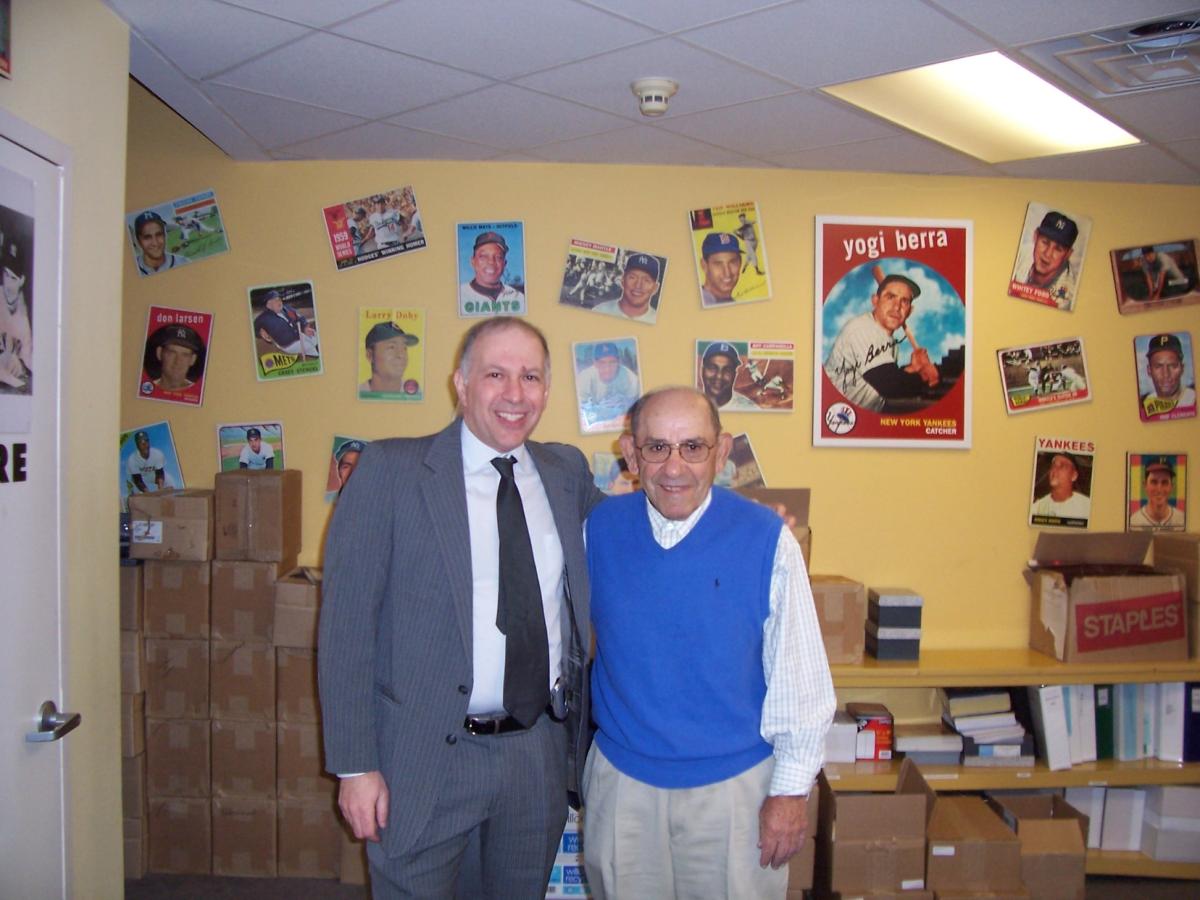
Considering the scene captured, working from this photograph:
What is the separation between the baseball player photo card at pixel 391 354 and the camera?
335 centimetres

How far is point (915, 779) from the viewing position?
2936 millimetres

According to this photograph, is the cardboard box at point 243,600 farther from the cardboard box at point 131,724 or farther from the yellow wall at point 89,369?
the yellow wall at point 89,369

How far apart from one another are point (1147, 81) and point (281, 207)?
2858 millimetres

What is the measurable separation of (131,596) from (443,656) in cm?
193

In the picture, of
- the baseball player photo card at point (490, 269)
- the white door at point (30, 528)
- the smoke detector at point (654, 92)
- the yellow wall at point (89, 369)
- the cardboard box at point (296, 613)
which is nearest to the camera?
the white door at point (30, 528)

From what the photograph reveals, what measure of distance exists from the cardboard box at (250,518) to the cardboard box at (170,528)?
0.18 ft

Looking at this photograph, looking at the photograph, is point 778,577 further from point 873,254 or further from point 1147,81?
point 873,254

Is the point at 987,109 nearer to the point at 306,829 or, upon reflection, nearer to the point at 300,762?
the point at 300,762

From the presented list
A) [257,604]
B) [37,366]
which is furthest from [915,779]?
[37,366]

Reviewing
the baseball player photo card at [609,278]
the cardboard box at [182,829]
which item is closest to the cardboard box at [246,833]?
the cardboard box at [182,829]

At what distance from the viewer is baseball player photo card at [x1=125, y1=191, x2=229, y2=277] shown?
3363 millimetres

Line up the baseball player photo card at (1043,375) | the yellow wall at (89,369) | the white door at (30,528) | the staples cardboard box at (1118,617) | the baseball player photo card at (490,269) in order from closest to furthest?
the white door at (30,528), the yellow wall at (89,369), the staples cardboard box at (1118,617), the baseball player photo card at (490,269), the baseball player photo card at (1043,375)

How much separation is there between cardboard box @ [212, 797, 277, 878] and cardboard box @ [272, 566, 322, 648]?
589mm

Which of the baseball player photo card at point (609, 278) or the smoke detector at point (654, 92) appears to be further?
the baseball player photo card at point (609, 278)
